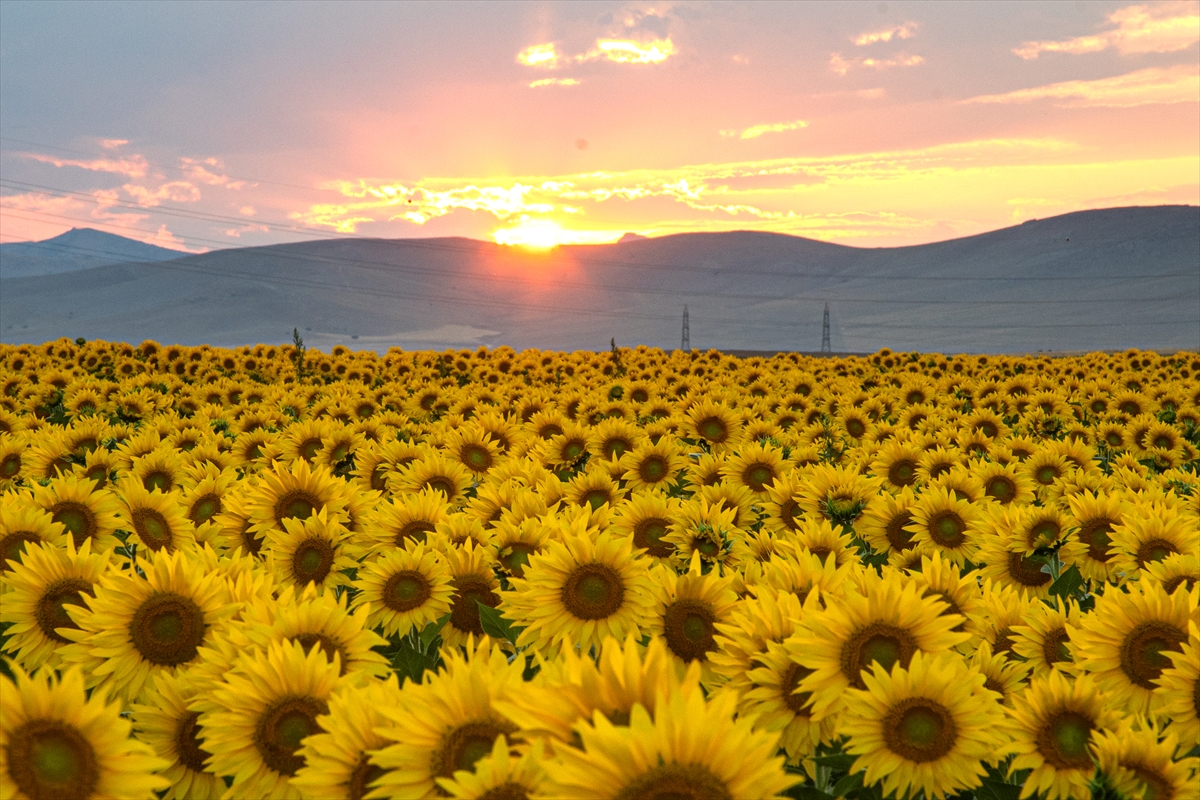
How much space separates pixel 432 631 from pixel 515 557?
592 millimetres

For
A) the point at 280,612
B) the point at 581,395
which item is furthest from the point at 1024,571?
the point at 581,395

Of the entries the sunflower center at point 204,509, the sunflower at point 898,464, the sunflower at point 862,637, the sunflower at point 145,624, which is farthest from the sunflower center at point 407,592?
the sunflower at point 898,464

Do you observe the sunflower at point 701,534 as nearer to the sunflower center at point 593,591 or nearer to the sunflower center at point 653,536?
the sunflower center at point 653,536

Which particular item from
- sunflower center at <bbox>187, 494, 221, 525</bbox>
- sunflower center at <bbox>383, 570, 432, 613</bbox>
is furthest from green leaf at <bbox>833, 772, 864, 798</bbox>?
sunflower center at <bbox>187, 494, 221, 525</bbox>

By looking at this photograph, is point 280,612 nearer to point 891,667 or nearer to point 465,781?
point 465,781

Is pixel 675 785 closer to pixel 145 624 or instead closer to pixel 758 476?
pixel 145 624

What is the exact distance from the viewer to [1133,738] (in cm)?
253

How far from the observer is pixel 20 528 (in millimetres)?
3936

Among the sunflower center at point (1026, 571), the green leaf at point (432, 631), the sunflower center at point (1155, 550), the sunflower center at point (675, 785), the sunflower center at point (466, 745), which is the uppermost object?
the sunflower center at point (675, 785)

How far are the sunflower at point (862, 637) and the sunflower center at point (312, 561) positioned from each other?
259 centimetres

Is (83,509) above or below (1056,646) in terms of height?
above

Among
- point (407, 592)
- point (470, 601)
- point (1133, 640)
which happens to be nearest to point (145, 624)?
point (407, 592)

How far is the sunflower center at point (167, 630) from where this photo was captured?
299 cm

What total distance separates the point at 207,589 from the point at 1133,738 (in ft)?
9.21
